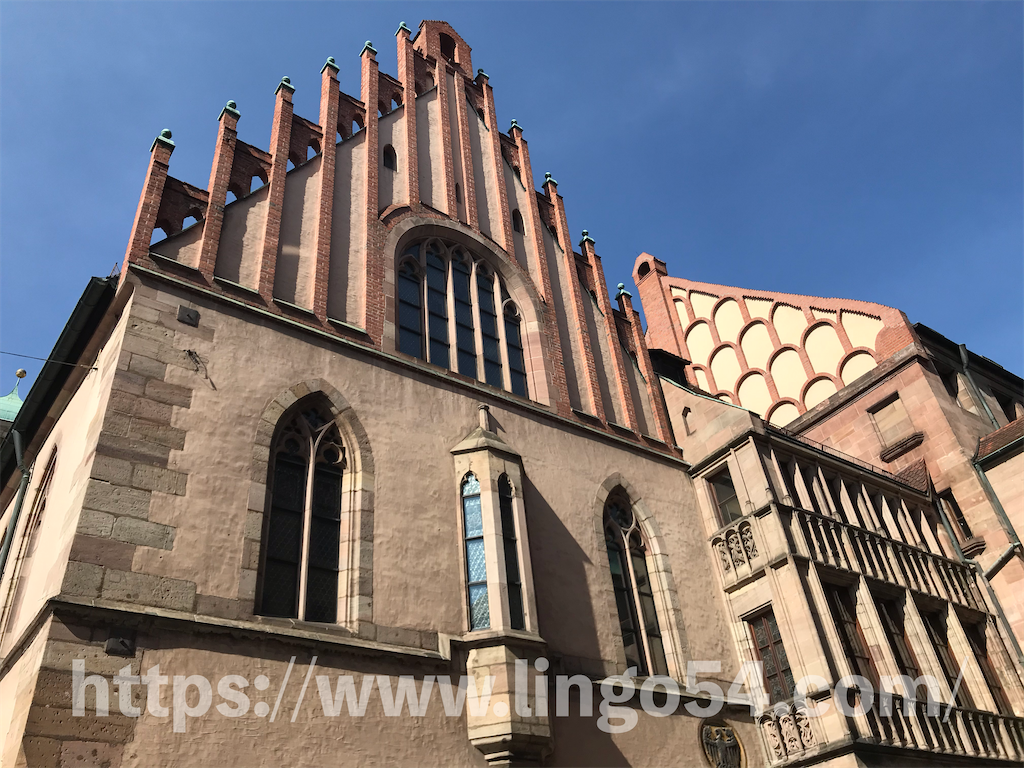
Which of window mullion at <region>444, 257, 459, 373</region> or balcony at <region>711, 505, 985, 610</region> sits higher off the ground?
window mullion at <region>444, 257, 459, 373</region>

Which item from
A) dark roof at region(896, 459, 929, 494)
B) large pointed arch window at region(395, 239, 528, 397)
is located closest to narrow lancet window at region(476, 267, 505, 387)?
large pointed arch window at region(395, 239, 528, 397)

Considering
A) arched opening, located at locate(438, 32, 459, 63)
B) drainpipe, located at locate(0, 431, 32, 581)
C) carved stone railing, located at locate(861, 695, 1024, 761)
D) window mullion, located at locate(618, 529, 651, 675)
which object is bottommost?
carved stone railing, located at locate(861, 695, 1024, 761)

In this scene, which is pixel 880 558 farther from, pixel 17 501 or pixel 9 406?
pixel 9 406

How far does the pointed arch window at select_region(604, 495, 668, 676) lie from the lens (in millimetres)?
12641

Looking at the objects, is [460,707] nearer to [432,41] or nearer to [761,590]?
[761,590]

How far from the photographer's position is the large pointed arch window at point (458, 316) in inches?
552

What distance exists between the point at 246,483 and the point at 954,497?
15041 mm

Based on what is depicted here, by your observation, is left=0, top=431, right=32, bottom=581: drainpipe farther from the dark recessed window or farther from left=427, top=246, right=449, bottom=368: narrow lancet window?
the dark recessed window

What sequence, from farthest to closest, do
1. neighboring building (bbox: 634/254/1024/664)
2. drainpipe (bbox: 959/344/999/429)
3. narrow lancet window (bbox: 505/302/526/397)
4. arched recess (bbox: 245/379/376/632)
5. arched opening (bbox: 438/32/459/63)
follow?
arched opening (bbox: 438/32/459/63), drainpipe (bbox: 959/344/999/429), neighboring building (bbox: 634/254/1024/664), narrow lancet window (bbox: 505/302/526/397), arched recess (bbox: 245/379/376/632)

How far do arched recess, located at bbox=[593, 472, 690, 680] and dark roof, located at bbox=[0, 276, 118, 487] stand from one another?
27.3 ft

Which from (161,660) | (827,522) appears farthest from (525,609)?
(827,522)

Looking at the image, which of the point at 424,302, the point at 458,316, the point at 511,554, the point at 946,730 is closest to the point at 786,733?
the point at 946,730

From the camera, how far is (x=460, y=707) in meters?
9.73

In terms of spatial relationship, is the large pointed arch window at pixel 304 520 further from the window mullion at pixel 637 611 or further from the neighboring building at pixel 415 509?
the window mullion at pixel 637 611
